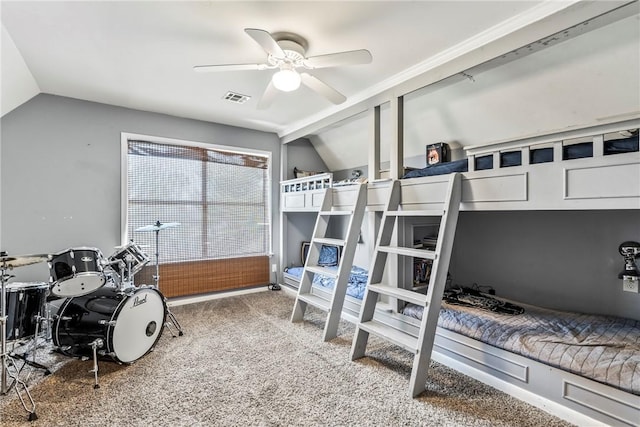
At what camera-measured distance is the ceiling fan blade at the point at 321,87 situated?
7.55 ft

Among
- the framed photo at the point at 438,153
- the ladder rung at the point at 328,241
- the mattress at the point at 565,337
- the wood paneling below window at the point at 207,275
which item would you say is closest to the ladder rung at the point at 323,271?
the ladder rung at the point at 328,241

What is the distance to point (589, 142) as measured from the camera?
5.90 feet

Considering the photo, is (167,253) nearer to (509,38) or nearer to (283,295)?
(283,295)

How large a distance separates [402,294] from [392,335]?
312 millimetres

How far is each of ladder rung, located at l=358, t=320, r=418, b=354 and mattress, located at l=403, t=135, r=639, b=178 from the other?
1.33 metres

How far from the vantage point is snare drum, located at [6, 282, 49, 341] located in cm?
221

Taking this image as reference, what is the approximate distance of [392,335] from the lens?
89.4 inches

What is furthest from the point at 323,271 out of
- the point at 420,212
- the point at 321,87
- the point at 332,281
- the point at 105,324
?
the point at 105,324

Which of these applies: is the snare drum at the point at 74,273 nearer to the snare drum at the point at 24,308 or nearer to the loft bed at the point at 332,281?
the snare drum at the point at 24,308

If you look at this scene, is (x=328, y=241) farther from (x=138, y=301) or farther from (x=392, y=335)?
(x=138, y=301)

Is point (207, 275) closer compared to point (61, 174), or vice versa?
point (61, 174)

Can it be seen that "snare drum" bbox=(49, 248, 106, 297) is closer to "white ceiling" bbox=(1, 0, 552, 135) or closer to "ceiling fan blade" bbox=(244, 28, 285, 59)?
"white ceiling" bbox=(1, 0, 552, 135)

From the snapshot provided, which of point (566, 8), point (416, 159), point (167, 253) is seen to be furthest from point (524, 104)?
point (167, 253)

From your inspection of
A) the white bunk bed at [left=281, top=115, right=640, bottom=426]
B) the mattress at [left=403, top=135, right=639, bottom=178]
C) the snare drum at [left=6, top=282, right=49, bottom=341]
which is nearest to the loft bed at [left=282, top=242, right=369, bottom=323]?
the white bunk bed at [left=281, top=115, right=640, bottom=426]
